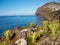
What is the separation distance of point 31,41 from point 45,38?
57.6 inches

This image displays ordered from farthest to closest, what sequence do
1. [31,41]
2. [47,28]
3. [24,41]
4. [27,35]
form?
[47,28], [27,35], [31,41], [24,41]

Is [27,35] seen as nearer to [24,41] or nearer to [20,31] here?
[20,31]

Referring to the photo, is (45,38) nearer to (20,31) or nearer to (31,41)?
(31,41)

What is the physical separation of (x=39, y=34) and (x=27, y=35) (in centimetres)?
130

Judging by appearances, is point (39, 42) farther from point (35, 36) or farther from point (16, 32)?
point (16, 32)

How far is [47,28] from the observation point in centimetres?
2005

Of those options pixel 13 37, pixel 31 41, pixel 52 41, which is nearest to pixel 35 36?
pixel 31 41

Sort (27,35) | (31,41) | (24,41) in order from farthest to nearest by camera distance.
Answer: (27,35) < (31,41) < (24,41)

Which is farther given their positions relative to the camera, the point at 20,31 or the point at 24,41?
the point at 20,31

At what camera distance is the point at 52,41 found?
17016 mm

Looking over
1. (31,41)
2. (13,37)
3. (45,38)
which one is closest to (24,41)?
(31,41)

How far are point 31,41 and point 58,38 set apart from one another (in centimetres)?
259

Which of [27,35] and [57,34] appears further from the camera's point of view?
[27,35]

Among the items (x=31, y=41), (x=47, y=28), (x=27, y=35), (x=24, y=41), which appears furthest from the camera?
(x=47, y=28)
